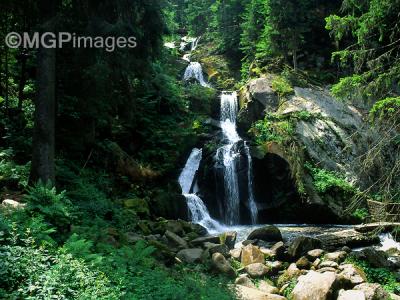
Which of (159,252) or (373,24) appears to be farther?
(373,24)

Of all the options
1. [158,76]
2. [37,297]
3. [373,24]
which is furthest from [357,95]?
[158,76]

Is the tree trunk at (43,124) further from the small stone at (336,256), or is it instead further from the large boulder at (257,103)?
the large boulder at (257,103)

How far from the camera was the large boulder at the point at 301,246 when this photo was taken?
36.0 ft

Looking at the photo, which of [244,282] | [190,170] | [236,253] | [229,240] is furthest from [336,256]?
[190,170]

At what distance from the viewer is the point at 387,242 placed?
12781 millimetres

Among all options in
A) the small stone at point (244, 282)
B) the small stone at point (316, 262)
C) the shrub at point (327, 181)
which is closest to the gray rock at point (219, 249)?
the small stone at point (244, 282)

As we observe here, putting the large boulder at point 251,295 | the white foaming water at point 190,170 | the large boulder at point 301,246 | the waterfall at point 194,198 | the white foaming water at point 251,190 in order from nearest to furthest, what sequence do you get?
the large boulder at point 251,295, the large boulder at point 301,246, the waterfall at point 194,198, the white foaming water at point 251,190, the white foaming water at point 190,170

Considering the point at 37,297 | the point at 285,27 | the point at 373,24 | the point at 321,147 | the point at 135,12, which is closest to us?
the point at 37,297

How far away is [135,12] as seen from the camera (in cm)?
1030

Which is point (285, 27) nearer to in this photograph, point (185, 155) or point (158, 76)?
point (158, 76)

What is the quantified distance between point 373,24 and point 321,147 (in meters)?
9.91

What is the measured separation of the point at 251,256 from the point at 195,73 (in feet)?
69.4

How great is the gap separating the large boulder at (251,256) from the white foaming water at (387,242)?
438 centimetres

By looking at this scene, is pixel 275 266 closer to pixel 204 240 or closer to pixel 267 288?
pixel 267 288
